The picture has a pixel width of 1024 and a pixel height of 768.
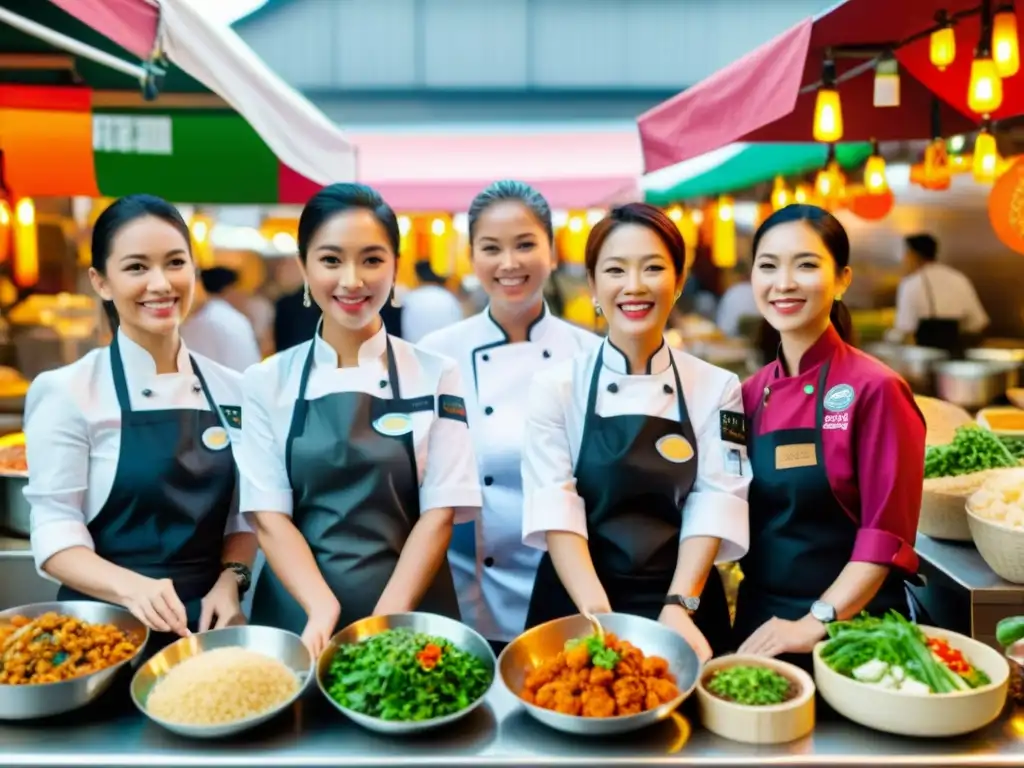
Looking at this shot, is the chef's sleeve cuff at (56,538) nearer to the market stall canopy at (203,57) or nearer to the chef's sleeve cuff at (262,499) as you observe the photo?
the chef's sleeve cuff at (262,499)

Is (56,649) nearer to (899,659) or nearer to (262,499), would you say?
(262,499)

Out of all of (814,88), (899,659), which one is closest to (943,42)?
(814,88)

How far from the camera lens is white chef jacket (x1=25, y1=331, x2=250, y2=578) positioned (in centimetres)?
219

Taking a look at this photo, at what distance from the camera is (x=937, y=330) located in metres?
7.82

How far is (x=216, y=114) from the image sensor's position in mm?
4805

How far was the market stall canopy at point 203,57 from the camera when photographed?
2439 millimetres

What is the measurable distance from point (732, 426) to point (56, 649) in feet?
5.05

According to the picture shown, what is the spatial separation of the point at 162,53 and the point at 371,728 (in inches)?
74.9

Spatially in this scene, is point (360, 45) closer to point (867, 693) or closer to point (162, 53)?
point (162, 53)

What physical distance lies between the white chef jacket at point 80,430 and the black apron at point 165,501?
2cm

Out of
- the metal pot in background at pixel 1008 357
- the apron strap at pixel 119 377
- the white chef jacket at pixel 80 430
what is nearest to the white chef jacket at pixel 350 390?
the white chef jacket at pixel 80 430

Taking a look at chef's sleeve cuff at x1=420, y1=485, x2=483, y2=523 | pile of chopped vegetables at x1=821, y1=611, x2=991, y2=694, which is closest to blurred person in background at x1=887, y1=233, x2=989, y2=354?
pile of chopped vegetables at x1=821, y1=611, x2=991, y2=694

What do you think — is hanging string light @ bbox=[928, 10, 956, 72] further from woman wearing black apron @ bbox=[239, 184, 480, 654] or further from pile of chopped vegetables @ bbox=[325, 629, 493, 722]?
pile of chopped vegetables @ bbox=[325, 629, 493, 722]

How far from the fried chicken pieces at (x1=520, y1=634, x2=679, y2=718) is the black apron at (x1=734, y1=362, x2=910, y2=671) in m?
0.55
